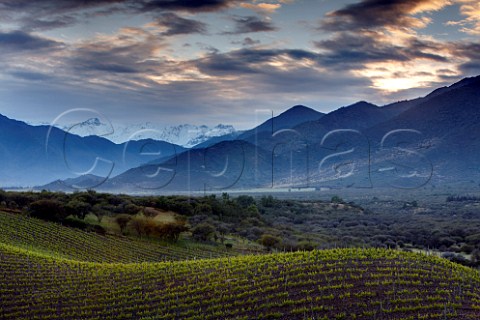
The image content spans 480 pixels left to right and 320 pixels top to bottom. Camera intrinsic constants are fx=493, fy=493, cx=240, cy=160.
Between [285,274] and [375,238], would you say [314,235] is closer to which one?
[375,238]

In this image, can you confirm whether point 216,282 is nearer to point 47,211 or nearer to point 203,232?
point 203,232

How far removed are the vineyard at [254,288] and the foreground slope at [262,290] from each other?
56mm

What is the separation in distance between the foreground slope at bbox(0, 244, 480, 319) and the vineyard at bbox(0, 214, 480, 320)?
0.06 m

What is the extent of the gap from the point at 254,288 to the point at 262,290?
3.22ft

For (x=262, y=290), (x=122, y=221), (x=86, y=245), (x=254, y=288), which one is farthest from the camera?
(x=122, y=221)

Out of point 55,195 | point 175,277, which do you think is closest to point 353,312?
point 175,277

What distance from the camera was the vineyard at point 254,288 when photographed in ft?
81.8

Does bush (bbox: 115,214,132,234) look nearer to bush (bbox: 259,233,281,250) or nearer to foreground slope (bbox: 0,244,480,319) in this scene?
bush (bbox: 259,233,281,250)

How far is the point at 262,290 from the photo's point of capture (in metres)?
28.0

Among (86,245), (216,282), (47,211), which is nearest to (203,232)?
(86,245)

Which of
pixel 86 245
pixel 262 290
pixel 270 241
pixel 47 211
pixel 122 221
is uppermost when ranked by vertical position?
pixel 47 211

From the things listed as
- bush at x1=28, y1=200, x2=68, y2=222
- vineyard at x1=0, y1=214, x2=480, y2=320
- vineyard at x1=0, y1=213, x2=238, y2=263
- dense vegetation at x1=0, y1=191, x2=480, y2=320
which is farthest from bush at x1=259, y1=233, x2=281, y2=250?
vineyard at x1=0, y1=214, x2=480, y2=320

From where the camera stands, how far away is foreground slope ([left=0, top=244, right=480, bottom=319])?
24859mm

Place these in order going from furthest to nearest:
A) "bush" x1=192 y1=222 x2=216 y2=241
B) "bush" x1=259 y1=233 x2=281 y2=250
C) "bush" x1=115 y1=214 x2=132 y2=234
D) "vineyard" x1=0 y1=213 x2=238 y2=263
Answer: "bush" x1=192 y1=222 x2=216 y2=241 → "bush" x1=115 y1=214 x2=132 y2=234 → "bush" x1=259 y1=233 x2=281 y2=250 → "vineyard" x1=0 y1=213 x2=238 y2=263
